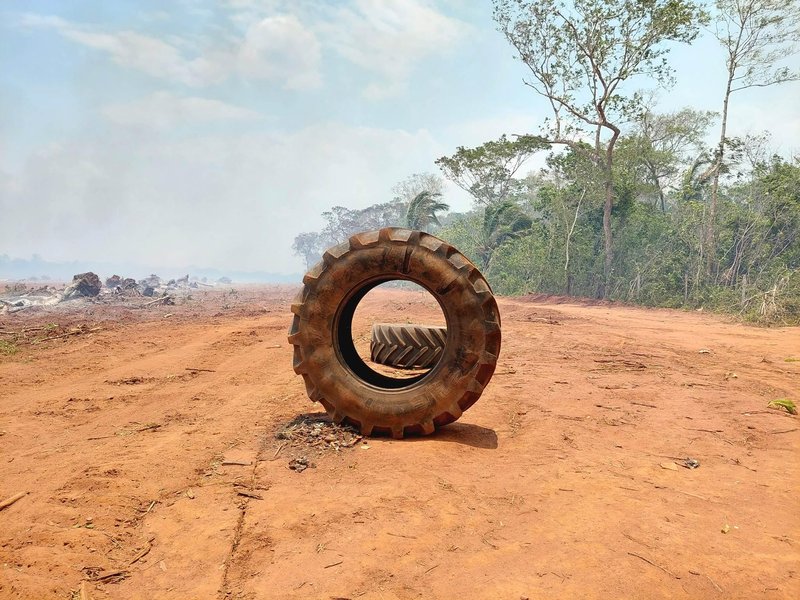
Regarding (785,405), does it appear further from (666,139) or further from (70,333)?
(666,139)

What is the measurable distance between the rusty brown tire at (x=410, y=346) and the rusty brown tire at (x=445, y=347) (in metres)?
1.19

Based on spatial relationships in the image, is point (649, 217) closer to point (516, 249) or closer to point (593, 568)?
point (516, 249)

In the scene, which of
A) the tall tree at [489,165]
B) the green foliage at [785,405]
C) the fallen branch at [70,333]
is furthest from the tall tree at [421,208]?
the green foliage at [785,405]

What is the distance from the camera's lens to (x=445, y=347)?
4.40 m

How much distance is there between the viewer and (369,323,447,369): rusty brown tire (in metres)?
5.64

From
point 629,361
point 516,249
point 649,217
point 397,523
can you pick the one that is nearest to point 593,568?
point 397,523

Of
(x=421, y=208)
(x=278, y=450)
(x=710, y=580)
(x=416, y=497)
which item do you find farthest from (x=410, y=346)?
(x=421, y=208)

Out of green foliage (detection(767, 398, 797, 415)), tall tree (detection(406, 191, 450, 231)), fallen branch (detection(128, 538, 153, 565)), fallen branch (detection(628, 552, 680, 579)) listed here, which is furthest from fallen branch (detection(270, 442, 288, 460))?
tall tree (detection(406, 191, 450, 231))

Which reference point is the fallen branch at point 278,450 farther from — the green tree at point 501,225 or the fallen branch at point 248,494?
the green tree at point 501,225

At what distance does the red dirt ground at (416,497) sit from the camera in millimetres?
2285

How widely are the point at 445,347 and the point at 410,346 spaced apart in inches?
56.9

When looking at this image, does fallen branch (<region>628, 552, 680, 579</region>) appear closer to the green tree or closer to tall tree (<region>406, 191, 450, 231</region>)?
the green tree

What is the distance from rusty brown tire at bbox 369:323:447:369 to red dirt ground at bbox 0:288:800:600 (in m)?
0.96

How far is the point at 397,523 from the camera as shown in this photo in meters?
2.77
